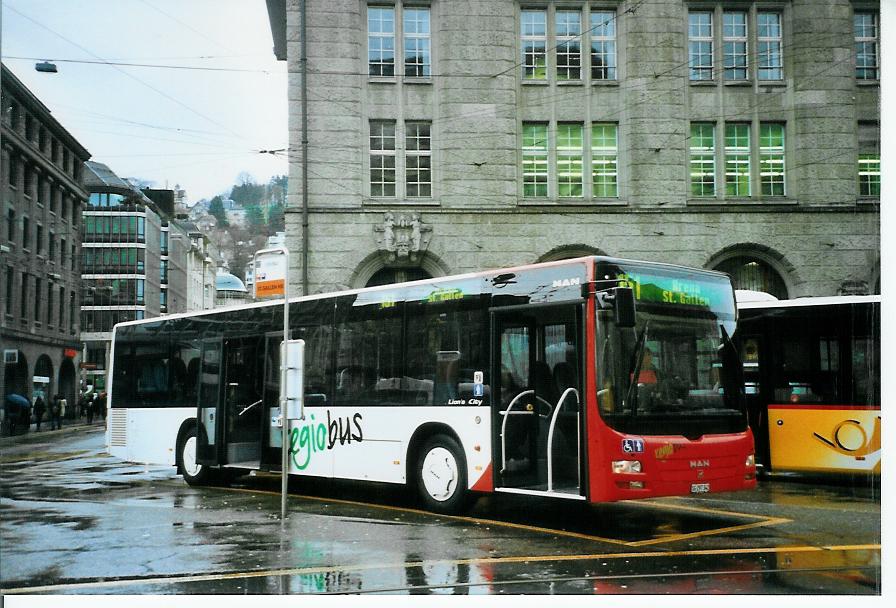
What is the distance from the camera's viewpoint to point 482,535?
10.2 metres

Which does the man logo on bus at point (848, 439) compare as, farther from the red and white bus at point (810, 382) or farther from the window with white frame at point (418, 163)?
the window with white frame at point (418, 163)

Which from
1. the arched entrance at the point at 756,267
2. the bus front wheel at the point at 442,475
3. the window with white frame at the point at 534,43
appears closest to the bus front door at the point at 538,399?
the bus front wheel at the point at 442,475

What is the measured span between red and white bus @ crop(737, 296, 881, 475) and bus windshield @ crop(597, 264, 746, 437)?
274 cm

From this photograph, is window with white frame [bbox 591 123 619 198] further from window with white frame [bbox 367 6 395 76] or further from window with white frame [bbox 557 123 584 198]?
window with white frame [bbox 367 6 395 76]

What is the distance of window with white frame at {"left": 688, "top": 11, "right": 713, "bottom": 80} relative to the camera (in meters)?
13.3

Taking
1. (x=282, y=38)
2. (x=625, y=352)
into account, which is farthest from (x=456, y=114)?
(x=625, y=352)

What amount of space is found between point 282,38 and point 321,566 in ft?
22.1

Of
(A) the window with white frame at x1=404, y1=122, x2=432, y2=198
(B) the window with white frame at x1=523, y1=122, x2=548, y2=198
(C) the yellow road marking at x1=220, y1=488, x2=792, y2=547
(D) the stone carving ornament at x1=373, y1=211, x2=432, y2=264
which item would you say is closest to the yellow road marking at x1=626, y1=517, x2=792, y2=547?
(C) the yellow road marking at x1=220, y1=488, x2=792, y2=547

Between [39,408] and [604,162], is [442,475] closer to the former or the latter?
[39,408]

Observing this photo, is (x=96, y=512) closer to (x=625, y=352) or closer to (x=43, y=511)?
(x=43, y=511)

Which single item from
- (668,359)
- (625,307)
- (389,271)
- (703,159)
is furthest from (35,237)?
(703,159)

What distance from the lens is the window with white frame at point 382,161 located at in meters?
14.6

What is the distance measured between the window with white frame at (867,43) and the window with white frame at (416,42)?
5.31m

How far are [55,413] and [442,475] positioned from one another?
219 inches
